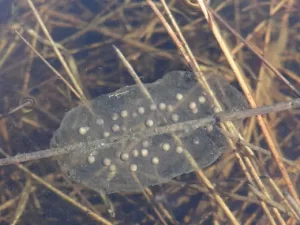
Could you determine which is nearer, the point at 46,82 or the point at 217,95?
the point at 217,95

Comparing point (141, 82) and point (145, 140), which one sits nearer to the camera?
point (145, 140)

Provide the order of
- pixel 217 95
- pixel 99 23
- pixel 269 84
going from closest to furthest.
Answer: pixel 217 95, pixel 269 84, pixel 99 23

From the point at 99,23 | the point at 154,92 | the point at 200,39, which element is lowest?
the point at 154,92

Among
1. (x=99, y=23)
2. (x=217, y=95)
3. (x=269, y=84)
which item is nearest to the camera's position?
(x=217, y=95)

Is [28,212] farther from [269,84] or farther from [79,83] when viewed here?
[269,84]

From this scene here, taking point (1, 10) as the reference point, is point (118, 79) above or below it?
below

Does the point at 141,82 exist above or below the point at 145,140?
above

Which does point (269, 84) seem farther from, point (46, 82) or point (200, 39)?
point (46, 82)

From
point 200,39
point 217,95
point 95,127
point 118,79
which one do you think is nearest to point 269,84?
point 217,95
